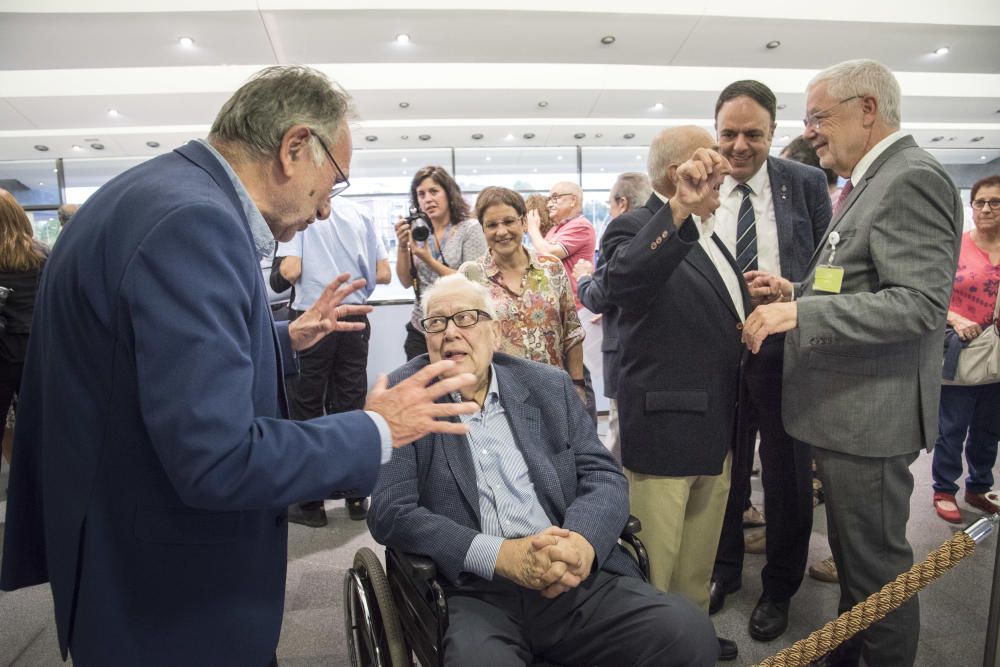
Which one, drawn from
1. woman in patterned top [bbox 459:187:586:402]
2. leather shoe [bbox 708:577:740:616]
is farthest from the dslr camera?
leather shoe [bbox 708:577:740:616]

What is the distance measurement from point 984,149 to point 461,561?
1054 centimetres

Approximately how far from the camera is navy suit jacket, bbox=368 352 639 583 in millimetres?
1413

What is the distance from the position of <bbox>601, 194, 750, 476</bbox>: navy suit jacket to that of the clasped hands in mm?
478

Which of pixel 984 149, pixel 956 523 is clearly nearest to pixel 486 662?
pixel 956 523

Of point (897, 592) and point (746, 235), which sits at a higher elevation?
point (746, 235)

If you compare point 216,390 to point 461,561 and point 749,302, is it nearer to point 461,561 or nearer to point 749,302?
point 461,561

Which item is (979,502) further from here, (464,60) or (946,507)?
(464,60)

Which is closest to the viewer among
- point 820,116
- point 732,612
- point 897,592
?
point 897,592

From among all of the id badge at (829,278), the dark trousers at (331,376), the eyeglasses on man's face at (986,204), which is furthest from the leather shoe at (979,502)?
the dark trousers at (331,376)

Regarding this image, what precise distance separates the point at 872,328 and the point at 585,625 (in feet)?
3.18

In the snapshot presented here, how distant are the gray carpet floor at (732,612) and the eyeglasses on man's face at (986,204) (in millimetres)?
1611

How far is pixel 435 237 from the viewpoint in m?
3.17

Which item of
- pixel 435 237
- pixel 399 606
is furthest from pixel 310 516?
pixel 399 606

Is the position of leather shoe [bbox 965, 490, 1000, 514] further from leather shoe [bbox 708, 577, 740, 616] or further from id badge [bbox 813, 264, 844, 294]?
id badge [bbox 813, 264, 844, 294]
